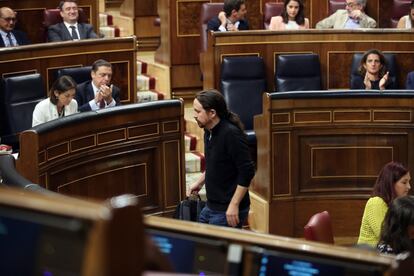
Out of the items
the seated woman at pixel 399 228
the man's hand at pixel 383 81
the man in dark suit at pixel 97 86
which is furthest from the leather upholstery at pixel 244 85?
the seated woman at pixel 399 228

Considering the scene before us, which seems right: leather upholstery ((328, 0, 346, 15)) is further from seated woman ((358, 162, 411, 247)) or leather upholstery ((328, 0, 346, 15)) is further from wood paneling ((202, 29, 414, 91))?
seated woman ((358, 162, 411, 247))

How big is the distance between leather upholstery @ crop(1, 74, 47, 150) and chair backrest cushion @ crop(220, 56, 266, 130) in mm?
1422

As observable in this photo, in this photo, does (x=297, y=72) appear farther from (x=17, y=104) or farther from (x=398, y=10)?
(x=17, y=104)

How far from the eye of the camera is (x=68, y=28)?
7480 millimetres

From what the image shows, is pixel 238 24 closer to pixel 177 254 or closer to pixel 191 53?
pixel 191 53

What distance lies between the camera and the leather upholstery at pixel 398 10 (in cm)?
832

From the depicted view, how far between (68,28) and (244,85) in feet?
5.29

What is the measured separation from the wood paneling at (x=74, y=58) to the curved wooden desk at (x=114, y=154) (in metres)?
1.37

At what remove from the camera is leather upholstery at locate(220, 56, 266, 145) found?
6.68m

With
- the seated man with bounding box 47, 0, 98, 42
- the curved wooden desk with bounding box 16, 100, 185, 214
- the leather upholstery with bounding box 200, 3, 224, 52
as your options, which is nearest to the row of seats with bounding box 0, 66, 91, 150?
the curved wooden desk with bounding box 16, 100, 185, 214

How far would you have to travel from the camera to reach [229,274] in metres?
1.38

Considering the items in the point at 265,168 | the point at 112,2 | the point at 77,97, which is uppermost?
the point at 112,2

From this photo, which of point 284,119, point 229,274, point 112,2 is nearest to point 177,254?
point 229,274

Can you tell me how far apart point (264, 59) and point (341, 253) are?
18.8 ft
